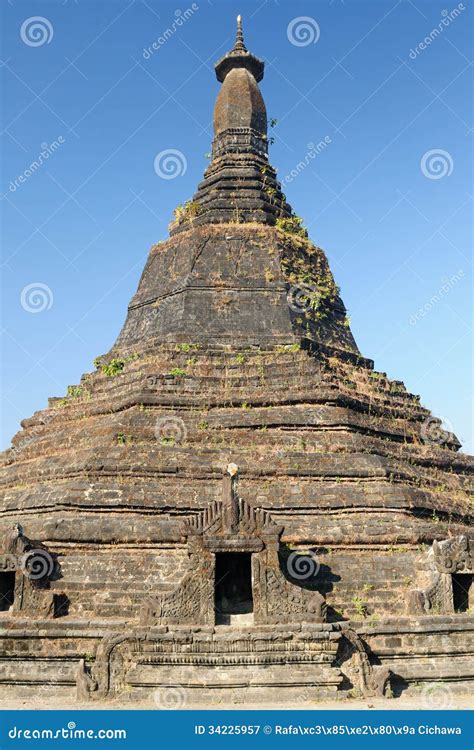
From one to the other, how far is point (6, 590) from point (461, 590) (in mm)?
9529

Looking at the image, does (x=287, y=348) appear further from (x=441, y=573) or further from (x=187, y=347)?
(x=441, y=573)

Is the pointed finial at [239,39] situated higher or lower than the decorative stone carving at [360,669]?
higher

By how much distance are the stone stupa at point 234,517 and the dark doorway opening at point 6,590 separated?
0.03 m

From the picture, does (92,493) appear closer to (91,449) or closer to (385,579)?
(91,449)

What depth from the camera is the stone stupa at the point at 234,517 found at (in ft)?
46.1

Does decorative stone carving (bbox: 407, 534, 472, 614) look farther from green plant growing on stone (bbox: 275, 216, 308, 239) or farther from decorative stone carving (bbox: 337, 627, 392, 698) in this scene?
green plant growing on stone (bbox: 275, 216, 308, 239)

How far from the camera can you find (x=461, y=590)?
1656 cm

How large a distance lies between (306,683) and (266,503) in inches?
163

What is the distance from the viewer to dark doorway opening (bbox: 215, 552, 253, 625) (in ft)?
50.6

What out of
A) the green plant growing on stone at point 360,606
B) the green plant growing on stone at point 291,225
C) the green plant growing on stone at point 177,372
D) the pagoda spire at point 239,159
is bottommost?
the green plant growing on stone at point 360,606

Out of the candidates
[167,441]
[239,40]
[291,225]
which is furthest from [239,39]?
[167,441]

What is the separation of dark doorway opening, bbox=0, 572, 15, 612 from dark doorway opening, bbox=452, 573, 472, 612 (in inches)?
362

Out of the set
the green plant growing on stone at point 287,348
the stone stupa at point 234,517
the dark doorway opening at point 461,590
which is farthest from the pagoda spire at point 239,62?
the dark doorway opening at point 461,590

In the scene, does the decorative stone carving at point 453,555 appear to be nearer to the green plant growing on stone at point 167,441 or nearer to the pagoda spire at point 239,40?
the green plant growing on stone at point 167,441
